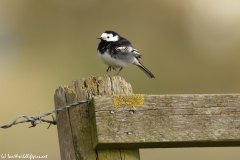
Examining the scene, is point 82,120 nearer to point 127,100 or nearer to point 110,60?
point 127,100

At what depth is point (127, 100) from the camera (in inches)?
129

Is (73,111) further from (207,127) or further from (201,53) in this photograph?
(201,53)

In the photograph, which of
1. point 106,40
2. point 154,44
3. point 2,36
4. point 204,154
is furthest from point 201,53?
point 106,40

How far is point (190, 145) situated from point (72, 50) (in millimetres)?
13511

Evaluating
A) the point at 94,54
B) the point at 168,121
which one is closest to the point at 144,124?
the point at 168,121

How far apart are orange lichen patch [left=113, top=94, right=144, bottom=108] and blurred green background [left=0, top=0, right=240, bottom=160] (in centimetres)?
693

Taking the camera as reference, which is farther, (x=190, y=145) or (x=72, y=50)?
(x=72, y=50)

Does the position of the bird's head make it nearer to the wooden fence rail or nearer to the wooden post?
the wooden post

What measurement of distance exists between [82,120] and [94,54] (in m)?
12.5

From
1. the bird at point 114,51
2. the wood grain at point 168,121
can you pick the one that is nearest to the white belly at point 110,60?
the bird at point 114,51

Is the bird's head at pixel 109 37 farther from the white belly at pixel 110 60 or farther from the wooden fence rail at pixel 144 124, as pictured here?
the wooden fence rail at pixel 144 124

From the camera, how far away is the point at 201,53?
18562 millimetres

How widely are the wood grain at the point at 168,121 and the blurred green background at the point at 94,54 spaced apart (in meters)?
6.95

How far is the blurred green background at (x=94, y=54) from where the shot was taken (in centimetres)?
1134
